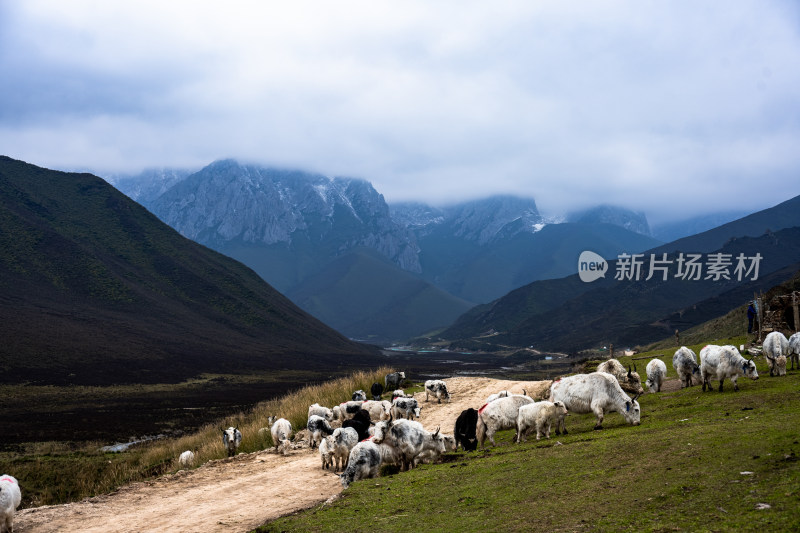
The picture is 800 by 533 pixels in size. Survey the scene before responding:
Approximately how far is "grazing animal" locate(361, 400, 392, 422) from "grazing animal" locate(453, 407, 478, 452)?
19.6 feet

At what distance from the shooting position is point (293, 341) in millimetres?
131625

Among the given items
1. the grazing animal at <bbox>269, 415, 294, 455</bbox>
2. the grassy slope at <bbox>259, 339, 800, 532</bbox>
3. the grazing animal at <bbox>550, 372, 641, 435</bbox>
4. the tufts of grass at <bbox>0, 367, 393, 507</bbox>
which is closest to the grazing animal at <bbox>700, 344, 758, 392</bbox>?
Result: the grassy slope at <bbox>259, 339, 800, 532</bbox>

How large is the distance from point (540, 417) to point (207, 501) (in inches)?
323

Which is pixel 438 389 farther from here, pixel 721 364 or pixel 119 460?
pixel 119 460

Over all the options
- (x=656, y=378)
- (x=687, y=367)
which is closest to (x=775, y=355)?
(x=687, y=367)

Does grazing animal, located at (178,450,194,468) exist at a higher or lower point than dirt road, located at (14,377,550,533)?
lower

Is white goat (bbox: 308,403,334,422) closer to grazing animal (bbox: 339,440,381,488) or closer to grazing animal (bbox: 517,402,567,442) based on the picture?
grazing animal (bbox: 339,440,381,488)

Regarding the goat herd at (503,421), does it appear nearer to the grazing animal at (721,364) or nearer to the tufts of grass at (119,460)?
the grazing animal at (721,364)

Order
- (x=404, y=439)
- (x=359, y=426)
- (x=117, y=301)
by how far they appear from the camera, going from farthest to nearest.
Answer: (x=117, y=301), (x=359, y=426), (x=404, y=439)

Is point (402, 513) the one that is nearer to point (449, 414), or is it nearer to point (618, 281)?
point (449, 414)

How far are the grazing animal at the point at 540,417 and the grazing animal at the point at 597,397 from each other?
304 mm

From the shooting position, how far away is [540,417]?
48.6 ft

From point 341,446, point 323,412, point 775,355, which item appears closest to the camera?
point 341,446

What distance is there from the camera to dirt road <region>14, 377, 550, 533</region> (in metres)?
12.0
